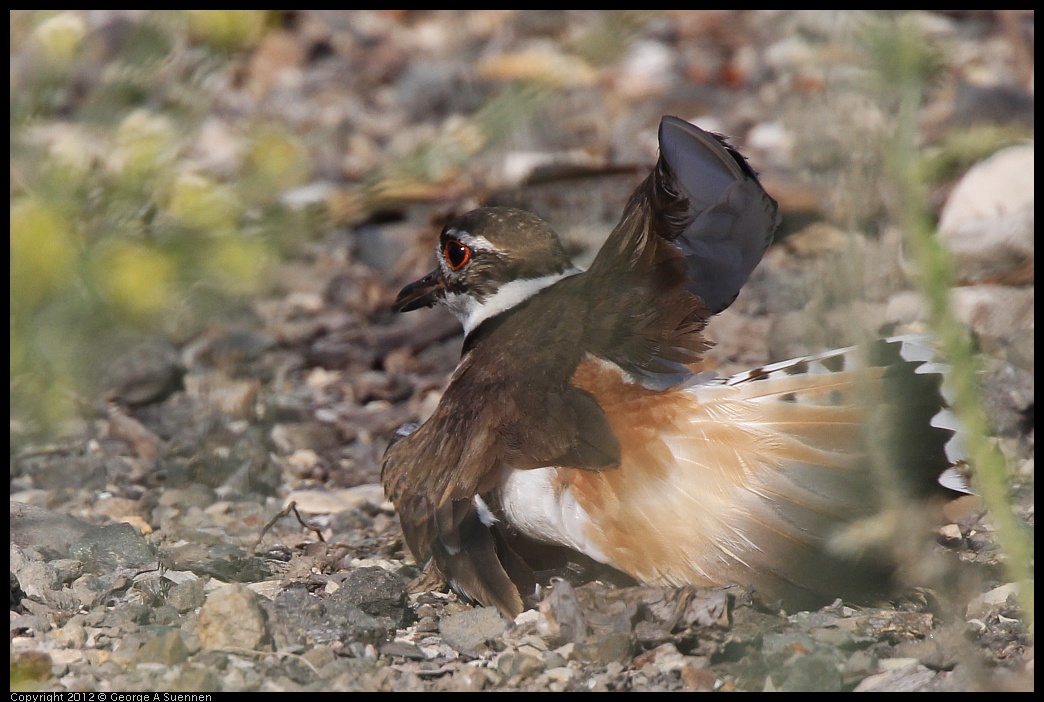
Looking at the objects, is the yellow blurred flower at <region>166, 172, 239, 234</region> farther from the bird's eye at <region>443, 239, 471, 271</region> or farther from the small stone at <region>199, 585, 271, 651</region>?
the bird's eye at <region>443, 239, 471, 271</region>

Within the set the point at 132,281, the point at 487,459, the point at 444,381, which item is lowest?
the point at 444,381

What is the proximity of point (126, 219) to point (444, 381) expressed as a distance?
9.09 ft

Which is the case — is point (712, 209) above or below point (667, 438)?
above

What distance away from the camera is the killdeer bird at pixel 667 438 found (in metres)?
2.68

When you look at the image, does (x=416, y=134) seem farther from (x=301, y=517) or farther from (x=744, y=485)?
(x=744, y=485)

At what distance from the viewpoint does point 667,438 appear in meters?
2.81

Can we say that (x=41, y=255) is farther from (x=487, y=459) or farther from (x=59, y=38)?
(x=487, y=459)

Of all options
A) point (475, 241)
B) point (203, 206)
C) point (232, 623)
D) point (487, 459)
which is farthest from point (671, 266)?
point (232, 623)

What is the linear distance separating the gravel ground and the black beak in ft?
1.75

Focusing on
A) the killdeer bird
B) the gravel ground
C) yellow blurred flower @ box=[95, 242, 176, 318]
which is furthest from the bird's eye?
yellow blurred flower @ box=[95, 242, 176, 318]

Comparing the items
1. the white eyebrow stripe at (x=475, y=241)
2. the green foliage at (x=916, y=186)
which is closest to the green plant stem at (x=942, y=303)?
the green foliage at (x=916, y=186)

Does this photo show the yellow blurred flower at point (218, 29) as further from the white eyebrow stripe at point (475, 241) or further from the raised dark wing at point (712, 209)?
the white eyebrow stripe at point (475, 241)

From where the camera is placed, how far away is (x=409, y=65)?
22.4ft
